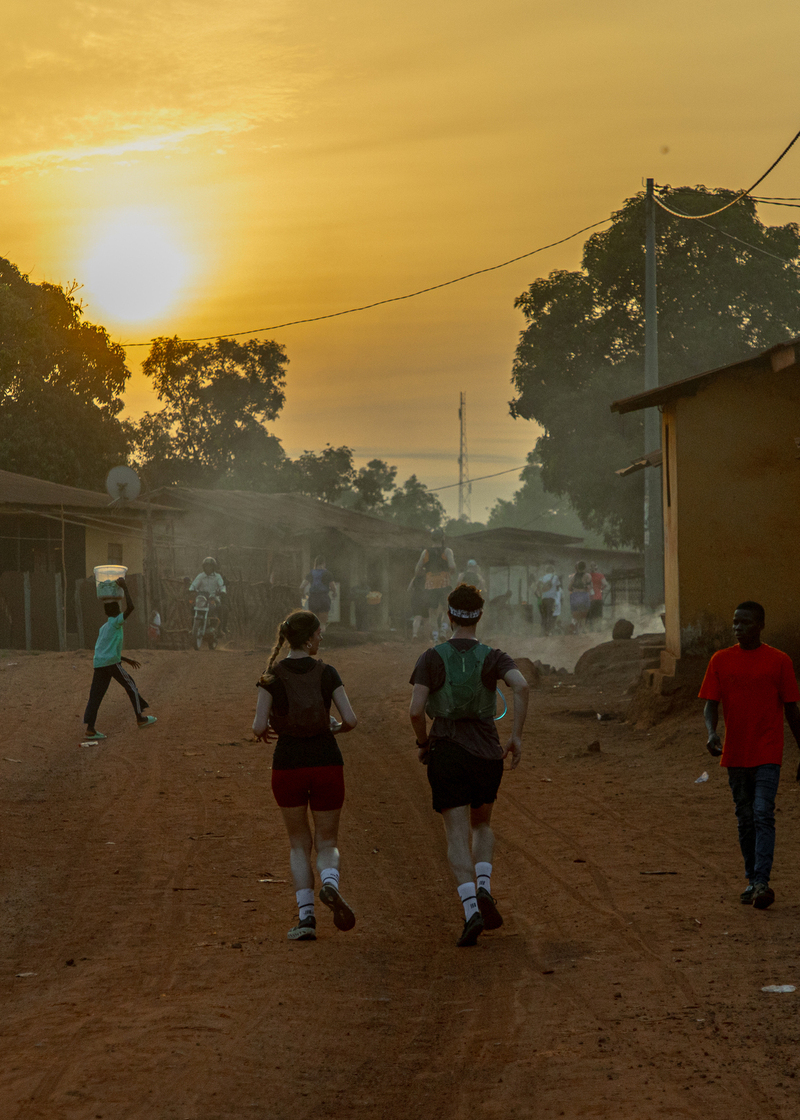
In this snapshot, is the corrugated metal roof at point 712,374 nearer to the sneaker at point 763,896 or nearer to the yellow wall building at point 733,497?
the yellow wall building at point 733,497

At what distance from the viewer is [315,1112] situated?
388cm

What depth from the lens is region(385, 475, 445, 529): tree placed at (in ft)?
282

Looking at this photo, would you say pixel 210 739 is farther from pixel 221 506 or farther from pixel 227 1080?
pixel 221 506

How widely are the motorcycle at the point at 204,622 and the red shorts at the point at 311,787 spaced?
17.6 meters

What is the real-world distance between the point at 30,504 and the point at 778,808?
22.4 metres

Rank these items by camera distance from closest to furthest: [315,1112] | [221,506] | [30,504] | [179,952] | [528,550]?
[315,1112]
[179,952]
[30,504]
[221,506]
[528,550]

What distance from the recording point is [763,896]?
6363mm

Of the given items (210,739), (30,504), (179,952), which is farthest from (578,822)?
(30,504)

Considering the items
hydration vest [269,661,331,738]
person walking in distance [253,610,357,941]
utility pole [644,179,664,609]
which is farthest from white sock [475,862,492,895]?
utility pole [644,179,664,609]

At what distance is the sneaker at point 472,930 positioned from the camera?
584 centimetres

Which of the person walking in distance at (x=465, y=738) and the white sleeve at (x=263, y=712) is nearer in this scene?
the white sleeve at (x=263, y=712)

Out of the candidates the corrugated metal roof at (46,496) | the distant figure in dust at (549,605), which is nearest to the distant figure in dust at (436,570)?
the distant figure in dust at (549,605)

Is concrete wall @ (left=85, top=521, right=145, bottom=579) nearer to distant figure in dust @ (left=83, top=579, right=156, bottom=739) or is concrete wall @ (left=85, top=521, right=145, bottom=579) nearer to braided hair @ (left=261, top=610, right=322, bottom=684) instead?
Answer: distant figure in dust @ (left=83, top=579, right=156, bottom=739)

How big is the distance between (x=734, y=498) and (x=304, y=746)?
328 inches
